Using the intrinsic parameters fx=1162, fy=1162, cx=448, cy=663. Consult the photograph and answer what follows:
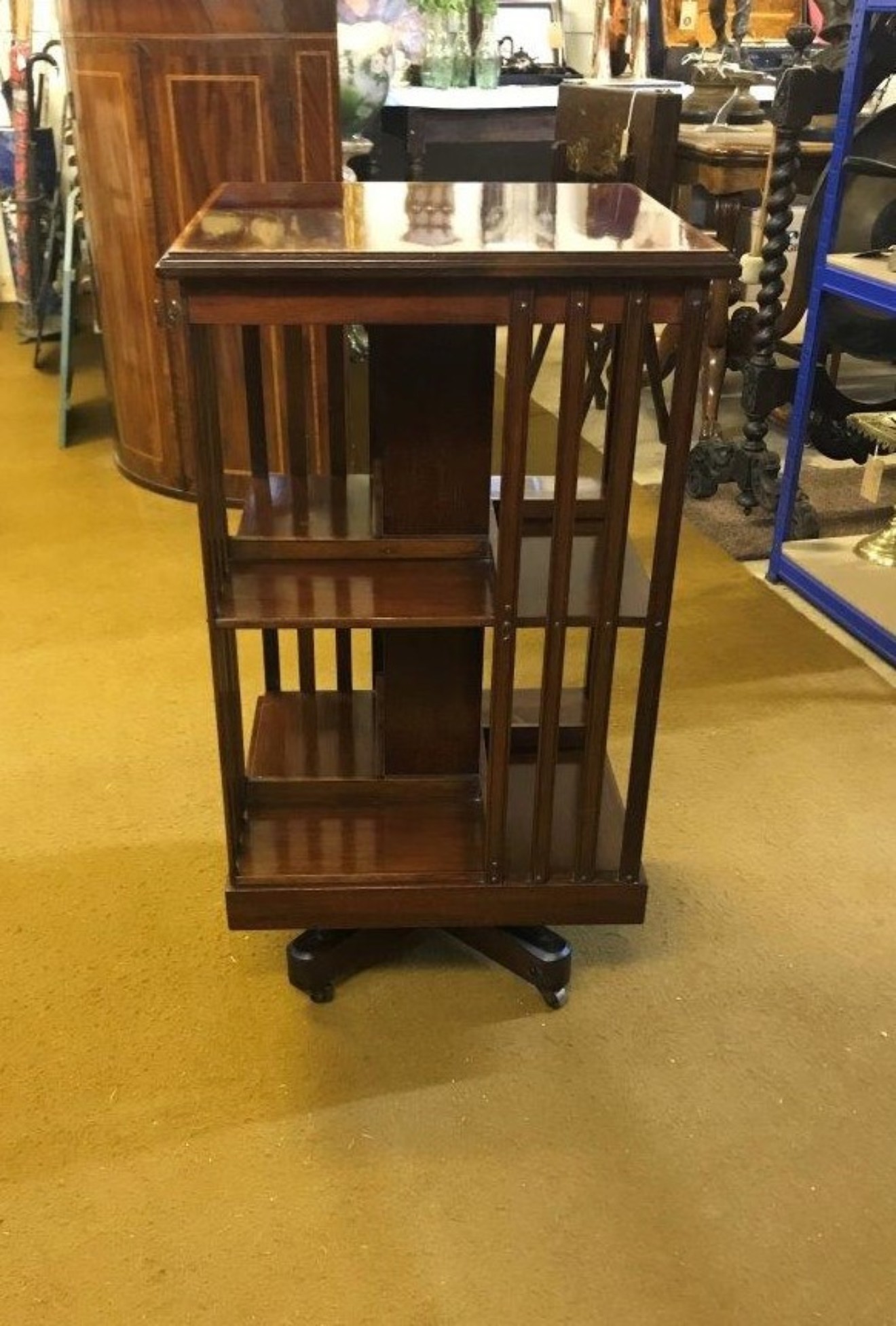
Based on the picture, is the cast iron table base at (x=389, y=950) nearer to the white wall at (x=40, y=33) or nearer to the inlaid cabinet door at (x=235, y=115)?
the inlaid cabinet door at (x=235, y=115)

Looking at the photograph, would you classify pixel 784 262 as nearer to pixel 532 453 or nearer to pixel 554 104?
pixel 532 453

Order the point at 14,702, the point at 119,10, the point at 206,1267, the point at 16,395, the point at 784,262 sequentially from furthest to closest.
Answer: the point at 16,395 < the point at 784,262 < the point at 119,10 < the point at 14,702 < the point at 206,1267

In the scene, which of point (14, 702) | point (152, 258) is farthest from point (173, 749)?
point (152, 258)

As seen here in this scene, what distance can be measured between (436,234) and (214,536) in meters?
0.40

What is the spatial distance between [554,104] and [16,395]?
2275mm

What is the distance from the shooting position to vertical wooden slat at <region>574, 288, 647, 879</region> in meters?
1.20

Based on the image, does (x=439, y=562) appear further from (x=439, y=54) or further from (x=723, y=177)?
(x=439, y=54)

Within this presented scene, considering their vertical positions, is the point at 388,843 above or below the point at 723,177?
below

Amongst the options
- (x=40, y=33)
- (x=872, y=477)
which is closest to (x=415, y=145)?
(x=40, y=33)

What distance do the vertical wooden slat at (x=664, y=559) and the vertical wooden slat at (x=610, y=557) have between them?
0.13 ft

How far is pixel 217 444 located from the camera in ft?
4.26

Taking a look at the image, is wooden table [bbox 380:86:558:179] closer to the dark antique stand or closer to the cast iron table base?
the dark antique stand

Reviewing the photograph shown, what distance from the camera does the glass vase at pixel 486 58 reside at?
439 cm

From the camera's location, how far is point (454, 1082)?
1.47 meters
